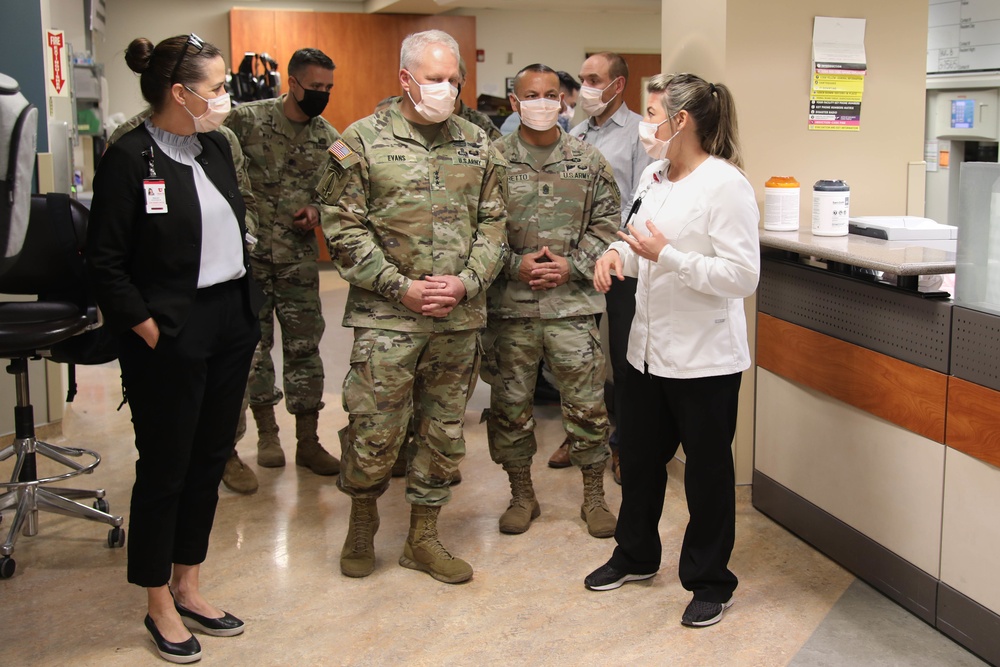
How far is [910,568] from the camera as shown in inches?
112

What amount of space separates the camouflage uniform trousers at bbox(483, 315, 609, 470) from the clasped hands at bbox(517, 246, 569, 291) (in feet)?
0.47

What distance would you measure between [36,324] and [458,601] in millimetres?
1662

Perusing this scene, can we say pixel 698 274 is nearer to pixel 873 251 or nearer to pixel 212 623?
pixel 873 251

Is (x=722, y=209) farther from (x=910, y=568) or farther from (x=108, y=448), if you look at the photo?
(x=108, y=448)

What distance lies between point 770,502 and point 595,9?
7.53m

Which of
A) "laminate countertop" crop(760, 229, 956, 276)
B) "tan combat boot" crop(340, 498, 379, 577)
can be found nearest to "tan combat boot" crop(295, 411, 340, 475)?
"tan combat boot" crop(340, 498, 379, 577)

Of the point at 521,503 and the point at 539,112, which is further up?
the point at 539,112

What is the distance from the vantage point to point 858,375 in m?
3.04

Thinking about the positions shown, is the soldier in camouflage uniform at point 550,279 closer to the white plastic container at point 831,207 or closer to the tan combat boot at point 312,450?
the white plastic container at point 831,207

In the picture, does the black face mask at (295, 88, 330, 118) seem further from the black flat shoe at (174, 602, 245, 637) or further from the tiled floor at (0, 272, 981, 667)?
the black flat shoe at (174, 602, 245, 637)

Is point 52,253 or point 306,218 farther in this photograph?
point 306,218

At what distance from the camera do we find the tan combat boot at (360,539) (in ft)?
10.5

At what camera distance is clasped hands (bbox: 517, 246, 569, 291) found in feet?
11.0

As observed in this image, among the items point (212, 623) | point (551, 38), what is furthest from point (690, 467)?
point (551, 38)
